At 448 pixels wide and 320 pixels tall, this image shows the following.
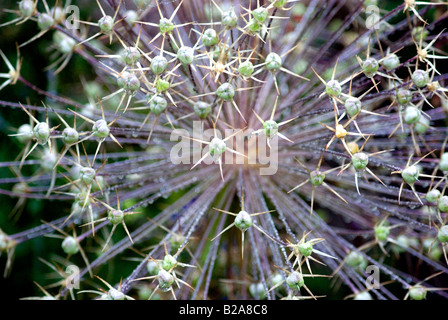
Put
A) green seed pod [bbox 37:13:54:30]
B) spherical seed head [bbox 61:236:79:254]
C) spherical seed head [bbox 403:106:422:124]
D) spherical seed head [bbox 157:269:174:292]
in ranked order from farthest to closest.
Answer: spherical seed head [bbox 61:236:79:254], green seed pod [bbox 37:13:54:30], spherical seed head [bbox 403:106:422:124], spherical seed head [bbox 157:269:174:292]

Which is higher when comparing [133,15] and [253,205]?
[133,15]

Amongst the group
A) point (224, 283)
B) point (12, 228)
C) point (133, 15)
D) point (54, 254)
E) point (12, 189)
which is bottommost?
point (224, 283)

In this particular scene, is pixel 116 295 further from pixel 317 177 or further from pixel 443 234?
pixel 443 234

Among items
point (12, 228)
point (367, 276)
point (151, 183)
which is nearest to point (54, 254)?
point (12, 228)

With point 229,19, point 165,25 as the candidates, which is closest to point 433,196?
point 229,19

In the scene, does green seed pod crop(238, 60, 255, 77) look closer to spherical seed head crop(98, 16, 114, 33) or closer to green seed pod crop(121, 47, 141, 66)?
green seed pod crop(121, 47, 141, 66)

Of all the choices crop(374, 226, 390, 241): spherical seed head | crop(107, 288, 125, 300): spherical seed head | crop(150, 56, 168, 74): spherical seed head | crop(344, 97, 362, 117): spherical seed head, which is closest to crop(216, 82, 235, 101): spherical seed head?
crop(150, 56, 168, 74): spherical seed head
